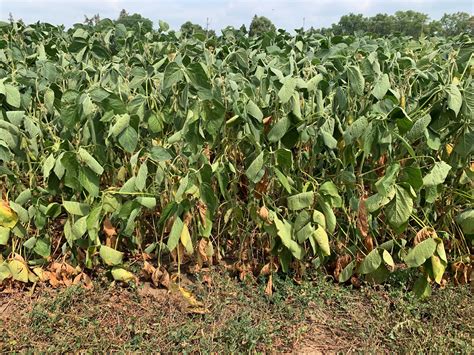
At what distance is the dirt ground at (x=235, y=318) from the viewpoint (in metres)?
2.50

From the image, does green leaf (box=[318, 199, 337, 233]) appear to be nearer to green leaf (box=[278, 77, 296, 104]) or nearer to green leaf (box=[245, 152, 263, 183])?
green leaf (box=[245, 152, 263, 183])

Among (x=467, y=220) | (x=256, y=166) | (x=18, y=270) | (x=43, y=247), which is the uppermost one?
(x=256, y=166)

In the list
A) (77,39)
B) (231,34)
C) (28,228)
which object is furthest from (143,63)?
(231,34)

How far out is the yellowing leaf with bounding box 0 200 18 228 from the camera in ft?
8.98

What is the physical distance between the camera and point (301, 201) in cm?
268

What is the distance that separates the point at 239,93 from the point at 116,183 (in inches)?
33.2

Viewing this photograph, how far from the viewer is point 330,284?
2.95 m

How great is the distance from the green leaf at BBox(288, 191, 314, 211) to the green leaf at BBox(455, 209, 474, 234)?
80cm

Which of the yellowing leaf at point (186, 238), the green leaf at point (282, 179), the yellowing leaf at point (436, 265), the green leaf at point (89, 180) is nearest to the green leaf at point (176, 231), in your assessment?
the yellowing leaf at point (186, 238)

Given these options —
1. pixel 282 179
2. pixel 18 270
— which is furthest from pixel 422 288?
pixel 18 270

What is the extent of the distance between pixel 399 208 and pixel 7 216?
6.32 feet

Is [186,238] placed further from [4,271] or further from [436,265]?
[436,265]

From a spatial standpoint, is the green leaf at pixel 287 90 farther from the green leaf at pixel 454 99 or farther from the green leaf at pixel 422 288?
the green leaf at pixel 422 288

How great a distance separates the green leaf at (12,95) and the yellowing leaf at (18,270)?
800 mm
